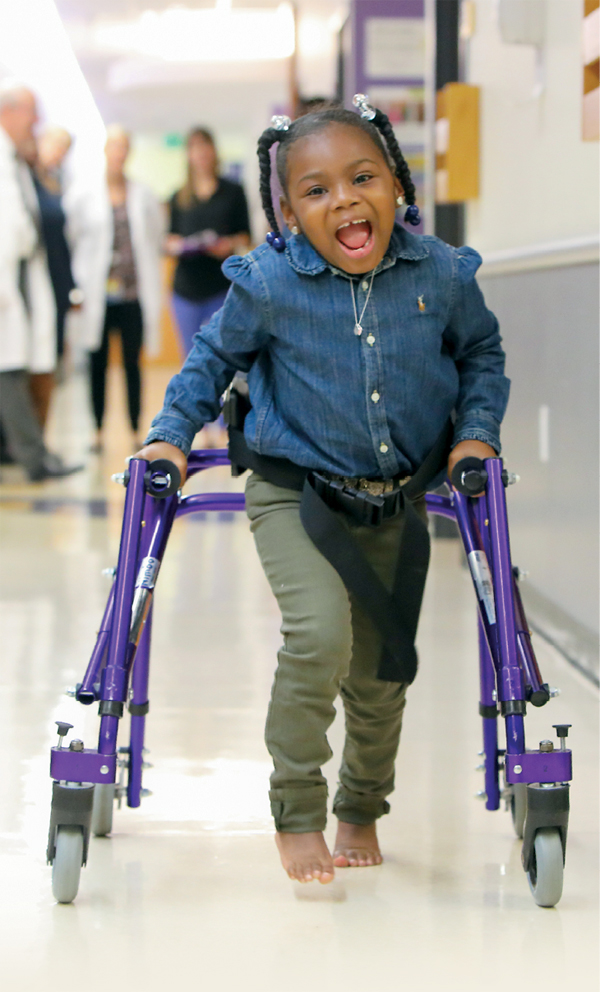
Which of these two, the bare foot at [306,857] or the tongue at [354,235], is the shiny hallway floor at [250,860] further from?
the tongue at [354,235]

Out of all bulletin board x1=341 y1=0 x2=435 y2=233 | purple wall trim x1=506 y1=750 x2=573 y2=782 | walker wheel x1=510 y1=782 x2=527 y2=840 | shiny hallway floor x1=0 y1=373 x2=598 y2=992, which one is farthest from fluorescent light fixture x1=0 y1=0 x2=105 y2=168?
purple wall trim x1=506 y1=750 x2=573 y2=782

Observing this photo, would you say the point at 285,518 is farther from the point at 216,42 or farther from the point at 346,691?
the point at 216,42

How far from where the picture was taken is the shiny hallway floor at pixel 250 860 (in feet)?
5.31

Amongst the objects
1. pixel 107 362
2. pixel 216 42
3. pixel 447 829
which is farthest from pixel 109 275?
pixel 216 42

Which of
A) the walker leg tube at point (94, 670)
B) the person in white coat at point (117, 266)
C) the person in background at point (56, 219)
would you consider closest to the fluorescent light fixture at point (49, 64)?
the person in background at point (56, 219)

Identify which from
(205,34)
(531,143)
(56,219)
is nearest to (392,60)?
(56,219)

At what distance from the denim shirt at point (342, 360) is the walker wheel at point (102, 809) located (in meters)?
0.59

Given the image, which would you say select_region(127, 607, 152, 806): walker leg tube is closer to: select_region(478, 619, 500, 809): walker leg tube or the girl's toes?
the girl's toes

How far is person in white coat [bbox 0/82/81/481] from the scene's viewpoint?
234 inches

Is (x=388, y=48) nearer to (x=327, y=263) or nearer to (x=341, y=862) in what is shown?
(x=327, y=263)

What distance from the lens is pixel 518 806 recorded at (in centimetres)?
200

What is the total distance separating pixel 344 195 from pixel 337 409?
31 centimetres

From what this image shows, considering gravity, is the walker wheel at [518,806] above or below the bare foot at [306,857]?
above

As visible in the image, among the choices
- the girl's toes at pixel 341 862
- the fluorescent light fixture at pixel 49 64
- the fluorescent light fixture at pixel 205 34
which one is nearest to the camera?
the girl's toes at pixel 341 862
